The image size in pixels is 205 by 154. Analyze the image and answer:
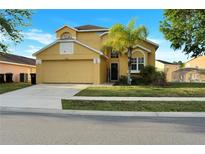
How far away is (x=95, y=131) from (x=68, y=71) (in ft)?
59.5

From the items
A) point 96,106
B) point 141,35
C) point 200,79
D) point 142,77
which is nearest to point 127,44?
point 141,35

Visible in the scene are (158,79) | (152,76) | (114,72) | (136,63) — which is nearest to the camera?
(158,79)

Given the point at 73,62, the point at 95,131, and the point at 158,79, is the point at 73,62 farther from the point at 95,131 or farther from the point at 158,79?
the point at 95,131

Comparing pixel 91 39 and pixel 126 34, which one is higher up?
pixel 91 39

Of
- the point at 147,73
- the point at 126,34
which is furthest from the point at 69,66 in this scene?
the point at 147,73

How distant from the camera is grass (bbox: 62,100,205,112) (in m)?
11.7

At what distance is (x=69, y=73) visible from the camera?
24844mm

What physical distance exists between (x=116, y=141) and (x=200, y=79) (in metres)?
36.2

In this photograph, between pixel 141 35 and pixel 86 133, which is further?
pixel 141 35

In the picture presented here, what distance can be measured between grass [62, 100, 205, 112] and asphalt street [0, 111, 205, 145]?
2.72m

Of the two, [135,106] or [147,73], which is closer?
[135,106]

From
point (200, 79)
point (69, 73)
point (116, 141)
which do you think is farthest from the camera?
point (200, 79)

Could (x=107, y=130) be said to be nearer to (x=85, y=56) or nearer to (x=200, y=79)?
(x=85, y=56)

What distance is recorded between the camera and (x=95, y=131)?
23.2 feet
